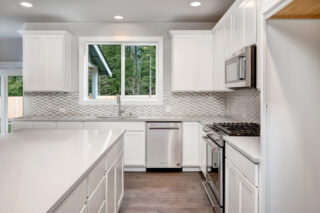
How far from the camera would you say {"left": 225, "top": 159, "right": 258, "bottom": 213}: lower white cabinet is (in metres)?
1.72

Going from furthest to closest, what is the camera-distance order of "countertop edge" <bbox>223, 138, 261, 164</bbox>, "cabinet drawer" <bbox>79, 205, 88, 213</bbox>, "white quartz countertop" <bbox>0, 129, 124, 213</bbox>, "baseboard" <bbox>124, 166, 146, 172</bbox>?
"baseboard" <bbox>124, 166, 146, 172</bbox> → "countertop edge" <bbox>223, 138, 261, 164</bbox> → "cabinet drawer" <bbox>79, 205, 88, 213</bbox> → "white quartz countertop" <bbox>0, 129, 124, 213</bbox>

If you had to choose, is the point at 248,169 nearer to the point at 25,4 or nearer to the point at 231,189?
the point at 231,189

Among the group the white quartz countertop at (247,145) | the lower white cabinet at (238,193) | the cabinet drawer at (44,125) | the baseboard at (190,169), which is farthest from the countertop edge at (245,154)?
the cabinet drawer at (44,125)

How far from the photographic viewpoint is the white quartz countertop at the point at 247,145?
1705 millimetres

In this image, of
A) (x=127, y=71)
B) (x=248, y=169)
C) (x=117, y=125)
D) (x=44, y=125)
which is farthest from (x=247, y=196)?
(x=127, y=71)

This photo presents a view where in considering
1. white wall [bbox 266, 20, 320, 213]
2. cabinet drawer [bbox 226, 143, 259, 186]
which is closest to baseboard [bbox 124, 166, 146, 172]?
cabinet drawer [bbox 226, 143, 259, 186]

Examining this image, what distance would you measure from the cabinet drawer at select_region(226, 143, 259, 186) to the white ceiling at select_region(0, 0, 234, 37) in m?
2.43

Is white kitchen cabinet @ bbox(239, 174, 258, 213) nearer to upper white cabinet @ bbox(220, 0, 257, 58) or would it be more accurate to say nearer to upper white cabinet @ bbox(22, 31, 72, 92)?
upper white cabinet @ bbox(220, 0, 257, 58)

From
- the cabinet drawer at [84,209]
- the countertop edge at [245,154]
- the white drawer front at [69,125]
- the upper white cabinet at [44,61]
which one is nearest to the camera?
the cabinet drawer at [84,209]

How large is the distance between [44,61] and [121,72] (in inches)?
54.2

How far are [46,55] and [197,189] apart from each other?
337 centimetres

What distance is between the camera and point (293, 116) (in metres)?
1.55

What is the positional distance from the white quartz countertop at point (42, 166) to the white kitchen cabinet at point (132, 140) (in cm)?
180

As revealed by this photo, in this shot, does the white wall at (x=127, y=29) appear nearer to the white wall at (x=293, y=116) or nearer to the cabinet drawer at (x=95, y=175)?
the cabinet drawer at (x=95, y=175)
